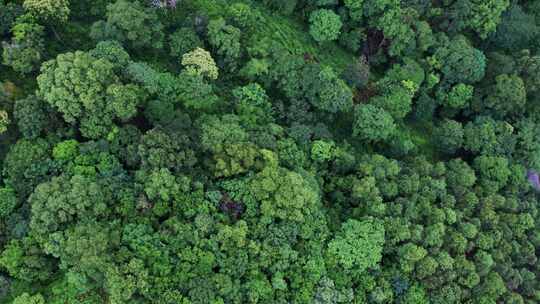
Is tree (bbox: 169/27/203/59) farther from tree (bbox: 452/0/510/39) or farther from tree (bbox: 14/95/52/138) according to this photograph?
tree (bbox: 452/0/510/39)

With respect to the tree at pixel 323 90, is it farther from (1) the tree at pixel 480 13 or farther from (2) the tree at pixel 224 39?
(1) the tree at pixel 480 13

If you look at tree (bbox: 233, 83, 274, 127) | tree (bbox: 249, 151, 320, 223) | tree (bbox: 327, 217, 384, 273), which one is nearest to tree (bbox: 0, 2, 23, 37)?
tree (bbox: 233, 83, 274, 127)

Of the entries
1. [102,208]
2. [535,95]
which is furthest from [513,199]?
[102,208]

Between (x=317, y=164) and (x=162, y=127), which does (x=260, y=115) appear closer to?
(x=317, y=164)

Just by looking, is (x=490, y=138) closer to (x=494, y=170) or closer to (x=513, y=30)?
(x=494, y=170)

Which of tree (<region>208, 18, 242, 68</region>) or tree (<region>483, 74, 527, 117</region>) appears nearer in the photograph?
tree (<region>208, 18, 242, 68</region>)

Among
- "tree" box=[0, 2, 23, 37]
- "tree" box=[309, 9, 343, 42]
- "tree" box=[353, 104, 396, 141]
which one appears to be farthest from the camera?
"tree" box=[309, 9, 343, 42]

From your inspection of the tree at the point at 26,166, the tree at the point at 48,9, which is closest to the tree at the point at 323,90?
the tree at the point at 48,9
